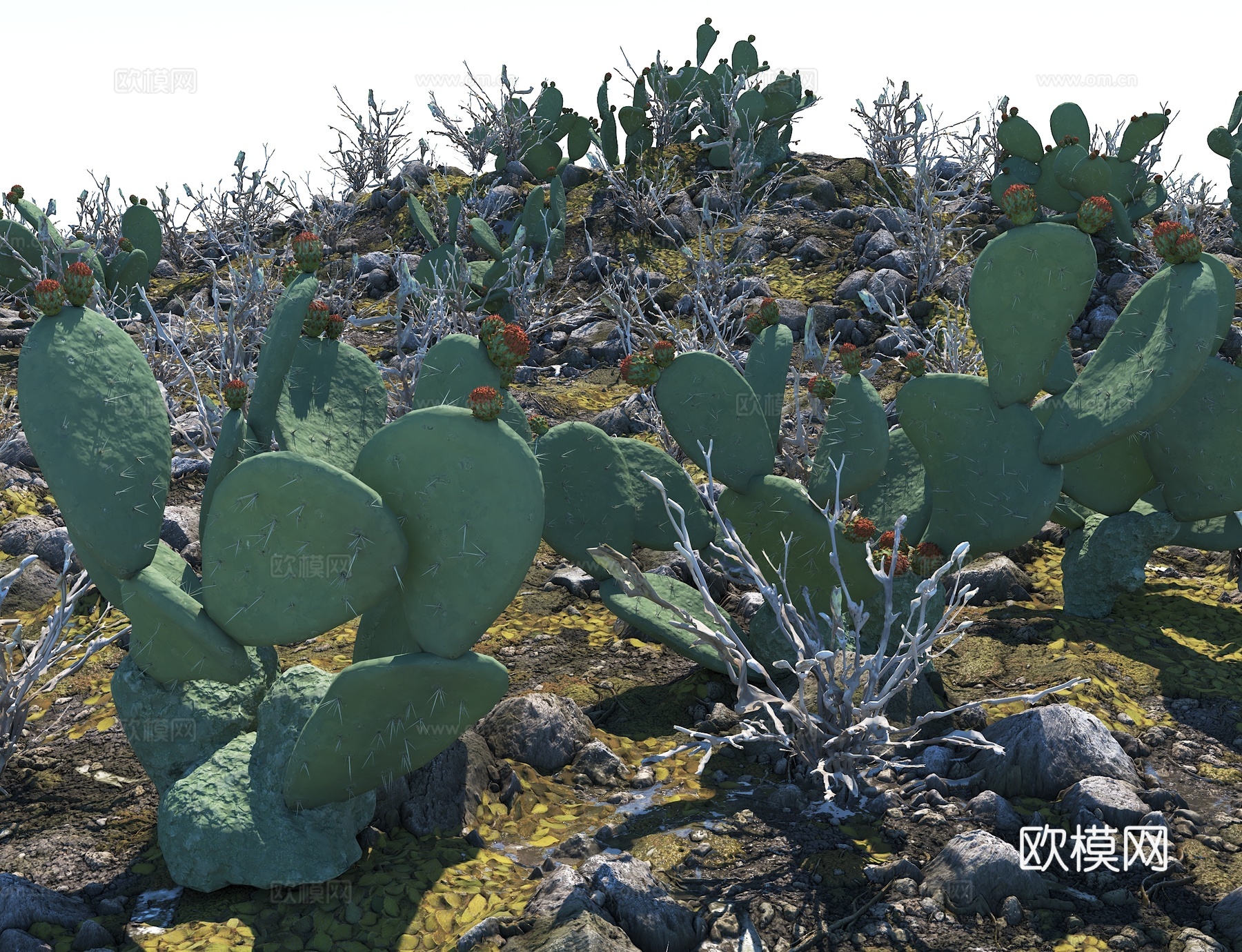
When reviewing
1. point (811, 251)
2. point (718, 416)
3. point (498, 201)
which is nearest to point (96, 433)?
point (718, 416)

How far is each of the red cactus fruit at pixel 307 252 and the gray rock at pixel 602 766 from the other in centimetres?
176

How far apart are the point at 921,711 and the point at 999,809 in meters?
0.61

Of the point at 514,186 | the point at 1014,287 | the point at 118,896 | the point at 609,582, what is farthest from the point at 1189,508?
the point at 514,186

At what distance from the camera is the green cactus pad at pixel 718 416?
4.02m

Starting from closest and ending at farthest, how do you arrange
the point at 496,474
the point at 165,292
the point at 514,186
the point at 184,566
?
the point at 496,474 → the point at 184,566 → the point at 165,292 → the point at 514,186

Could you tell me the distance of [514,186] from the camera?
12.1m

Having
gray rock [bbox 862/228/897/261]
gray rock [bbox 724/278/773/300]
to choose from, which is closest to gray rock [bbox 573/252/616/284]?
gray rock [bbox 724/278/773/300]

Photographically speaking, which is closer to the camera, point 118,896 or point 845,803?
point 118,896

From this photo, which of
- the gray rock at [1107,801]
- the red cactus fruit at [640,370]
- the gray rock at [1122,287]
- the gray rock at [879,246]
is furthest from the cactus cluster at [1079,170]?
the gray rock at [1107,801]

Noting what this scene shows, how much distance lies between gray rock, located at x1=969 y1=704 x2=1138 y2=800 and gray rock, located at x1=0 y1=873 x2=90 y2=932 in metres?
2.62

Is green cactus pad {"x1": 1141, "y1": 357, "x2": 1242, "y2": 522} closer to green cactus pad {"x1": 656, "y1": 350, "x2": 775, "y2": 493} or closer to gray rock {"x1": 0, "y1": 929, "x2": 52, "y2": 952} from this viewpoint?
green cactus pad {"x1": 656, "y1": 350, "x2": 775, "y2": 493}

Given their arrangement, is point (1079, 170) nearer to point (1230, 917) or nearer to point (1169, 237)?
point (1169, 237)

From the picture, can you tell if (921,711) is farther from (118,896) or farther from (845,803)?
(118,896)

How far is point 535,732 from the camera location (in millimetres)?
3576
